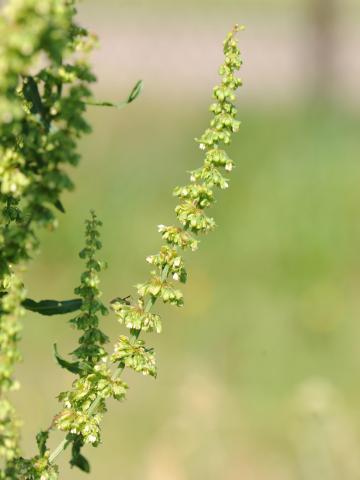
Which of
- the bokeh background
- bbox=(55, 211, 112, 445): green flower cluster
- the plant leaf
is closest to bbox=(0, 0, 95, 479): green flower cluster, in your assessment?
bbox=(55, 211, 112, 445): green flower cluster

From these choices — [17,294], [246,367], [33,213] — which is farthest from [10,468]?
[246,367]

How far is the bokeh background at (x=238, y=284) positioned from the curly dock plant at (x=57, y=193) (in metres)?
3.25

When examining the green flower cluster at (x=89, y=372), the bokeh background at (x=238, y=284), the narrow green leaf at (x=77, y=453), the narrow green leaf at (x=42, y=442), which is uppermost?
the bokeh background at (x=238, y=284)

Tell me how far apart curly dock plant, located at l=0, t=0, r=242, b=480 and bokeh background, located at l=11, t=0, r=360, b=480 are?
325cm

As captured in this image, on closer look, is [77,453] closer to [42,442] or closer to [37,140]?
[42,442]

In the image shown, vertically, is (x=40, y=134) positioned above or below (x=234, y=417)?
below

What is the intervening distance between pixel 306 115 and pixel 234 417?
6021mm

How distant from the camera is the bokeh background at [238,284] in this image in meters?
7.11

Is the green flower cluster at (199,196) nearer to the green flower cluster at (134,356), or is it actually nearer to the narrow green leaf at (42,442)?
the green flower cluster at (134,356)

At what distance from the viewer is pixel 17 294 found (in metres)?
1.72

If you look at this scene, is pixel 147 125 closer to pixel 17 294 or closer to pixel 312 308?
pixel 312 308

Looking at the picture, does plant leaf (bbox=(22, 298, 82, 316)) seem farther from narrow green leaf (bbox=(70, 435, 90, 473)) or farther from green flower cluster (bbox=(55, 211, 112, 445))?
narrow green leaf (bbox=(70, 435, 90, 473))

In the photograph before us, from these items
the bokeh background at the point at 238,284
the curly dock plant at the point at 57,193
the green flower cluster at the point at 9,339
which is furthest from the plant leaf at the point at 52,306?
the bokeh background at the point at 238,284

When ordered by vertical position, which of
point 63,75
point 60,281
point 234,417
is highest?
point 60,281
